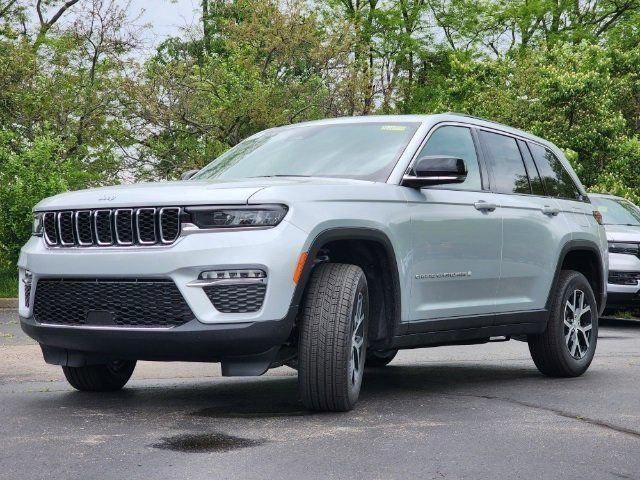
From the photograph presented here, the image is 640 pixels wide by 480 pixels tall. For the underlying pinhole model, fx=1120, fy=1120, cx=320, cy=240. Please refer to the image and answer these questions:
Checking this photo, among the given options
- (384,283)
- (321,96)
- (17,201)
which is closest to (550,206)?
(384,283)

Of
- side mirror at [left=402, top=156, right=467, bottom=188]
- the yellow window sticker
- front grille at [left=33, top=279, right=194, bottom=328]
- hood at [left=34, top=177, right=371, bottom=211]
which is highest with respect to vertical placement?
the yellow window sticker

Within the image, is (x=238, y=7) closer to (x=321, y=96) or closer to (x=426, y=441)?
(x=321, y=96)

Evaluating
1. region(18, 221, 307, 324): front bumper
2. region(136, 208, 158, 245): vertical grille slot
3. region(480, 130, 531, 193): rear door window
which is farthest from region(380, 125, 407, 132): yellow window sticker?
region(136, 208, 158, 245): vertical grille slot

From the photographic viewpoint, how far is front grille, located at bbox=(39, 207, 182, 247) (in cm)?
590

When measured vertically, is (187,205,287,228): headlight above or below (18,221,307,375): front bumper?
above

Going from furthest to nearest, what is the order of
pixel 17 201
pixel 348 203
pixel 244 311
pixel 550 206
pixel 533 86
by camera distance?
1. pixel 533 86
2. pixel 17 201
3. pixel 550 206
4. pixel 348 203
5. pixel 244 311

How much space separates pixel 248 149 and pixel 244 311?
7.46 ft

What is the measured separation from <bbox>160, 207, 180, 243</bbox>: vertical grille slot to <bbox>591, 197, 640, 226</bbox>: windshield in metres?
11.2

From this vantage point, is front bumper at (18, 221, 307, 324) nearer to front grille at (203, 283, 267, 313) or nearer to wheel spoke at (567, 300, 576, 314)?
front grille at (203, 283, 267, 313)

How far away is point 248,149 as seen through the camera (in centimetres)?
786

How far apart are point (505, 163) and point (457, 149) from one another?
2.35 ft

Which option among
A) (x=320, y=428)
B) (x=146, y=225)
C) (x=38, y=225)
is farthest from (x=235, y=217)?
(x=38, y=225)

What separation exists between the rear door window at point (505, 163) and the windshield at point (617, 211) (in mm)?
7965

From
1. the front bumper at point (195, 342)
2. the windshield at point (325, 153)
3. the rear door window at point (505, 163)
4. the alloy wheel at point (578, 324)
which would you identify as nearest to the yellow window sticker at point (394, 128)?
the windshield at point (325, 153)
